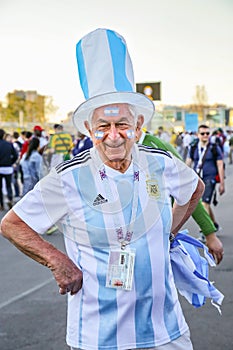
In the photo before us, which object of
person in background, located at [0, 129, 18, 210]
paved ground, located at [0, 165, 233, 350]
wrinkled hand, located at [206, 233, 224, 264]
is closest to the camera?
wrinkled hand, located at [206, 233, 224, 264]

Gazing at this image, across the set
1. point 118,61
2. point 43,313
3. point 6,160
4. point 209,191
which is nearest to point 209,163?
point 209,191

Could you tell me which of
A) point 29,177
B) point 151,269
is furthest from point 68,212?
point 29,177

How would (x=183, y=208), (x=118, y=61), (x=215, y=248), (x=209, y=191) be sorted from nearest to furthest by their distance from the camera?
(x=118, y=61) < (x=183, y=208) < (x=215, y=248) < (x=209, y=191)

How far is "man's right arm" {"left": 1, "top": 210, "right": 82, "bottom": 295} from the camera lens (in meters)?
2.39

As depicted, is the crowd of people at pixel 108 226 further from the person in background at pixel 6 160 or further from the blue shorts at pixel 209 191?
the person in background at pixel 6 160

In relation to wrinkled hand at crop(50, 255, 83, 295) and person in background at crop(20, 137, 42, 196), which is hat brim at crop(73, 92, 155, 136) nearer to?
wrinkled hand at crop(50, 255, 83, 295)

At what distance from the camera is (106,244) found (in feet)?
8.02

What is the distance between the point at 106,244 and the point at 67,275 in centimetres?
20

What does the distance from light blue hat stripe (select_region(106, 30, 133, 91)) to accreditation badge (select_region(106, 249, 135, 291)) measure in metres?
0.70

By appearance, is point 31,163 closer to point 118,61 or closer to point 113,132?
point 118,61

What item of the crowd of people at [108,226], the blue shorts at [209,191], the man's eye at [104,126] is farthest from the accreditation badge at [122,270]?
the blue shorts at [209,191]

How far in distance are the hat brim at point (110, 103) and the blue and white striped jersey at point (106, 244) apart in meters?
0.22

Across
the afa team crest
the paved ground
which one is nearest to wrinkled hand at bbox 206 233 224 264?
the afa team crest

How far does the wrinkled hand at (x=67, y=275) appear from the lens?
94.0 inches
